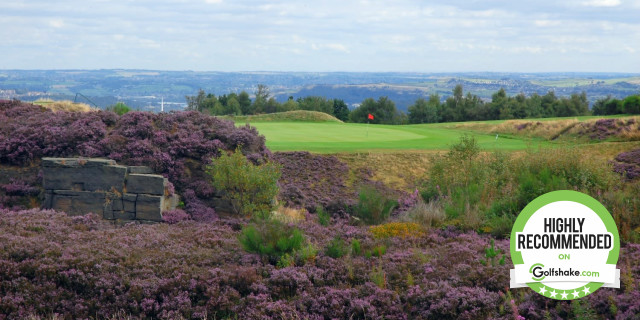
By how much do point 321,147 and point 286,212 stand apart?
8347mm

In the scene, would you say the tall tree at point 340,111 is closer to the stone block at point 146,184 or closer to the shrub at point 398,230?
the stone block at point 146,184

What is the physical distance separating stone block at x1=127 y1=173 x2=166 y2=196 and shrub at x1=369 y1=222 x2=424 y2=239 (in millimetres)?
4930

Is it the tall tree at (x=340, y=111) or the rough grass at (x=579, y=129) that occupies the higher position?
the rough grass at (x=579, y=129)

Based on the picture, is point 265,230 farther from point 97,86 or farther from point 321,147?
point 97,86

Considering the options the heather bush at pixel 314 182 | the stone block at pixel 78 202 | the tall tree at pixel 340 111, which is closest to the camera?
the stone block at pixel 78 202

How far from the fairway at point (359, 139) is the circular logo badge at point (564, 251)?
14133 mm

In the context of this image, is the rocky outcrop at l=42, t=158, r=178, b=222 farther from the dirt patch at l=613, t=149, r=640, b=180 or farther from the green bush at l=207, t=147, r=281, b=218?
the dirt patch at l=613, t=149, r=640, b=180

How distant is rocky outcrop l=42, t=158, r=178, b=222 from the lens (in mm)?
12461

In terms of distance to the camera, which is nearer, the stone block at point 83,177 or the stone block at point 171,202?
the stone block at point 83,177

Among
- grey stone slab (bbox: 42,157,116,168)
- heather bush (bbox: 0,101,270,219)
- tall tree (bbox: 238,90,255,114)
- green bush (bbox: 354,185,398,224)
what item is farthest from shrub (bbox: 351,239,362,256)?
tall tree (bbox: 238,90,255,114)

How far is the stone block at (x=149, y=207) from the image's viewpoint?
40.5 ft

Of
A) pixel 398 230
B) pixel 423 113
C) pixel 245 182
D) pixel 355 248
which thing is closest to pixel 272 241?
pixel 355 248

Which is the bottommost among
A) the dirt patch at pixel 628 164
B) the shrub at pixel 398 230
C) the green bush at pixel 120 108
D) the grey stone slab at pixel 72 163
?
the shrub at pixel 398 230

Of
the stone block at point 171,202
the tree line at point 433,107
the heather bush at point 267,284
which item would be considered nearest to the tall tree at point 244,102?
the tree line at point 433,107
